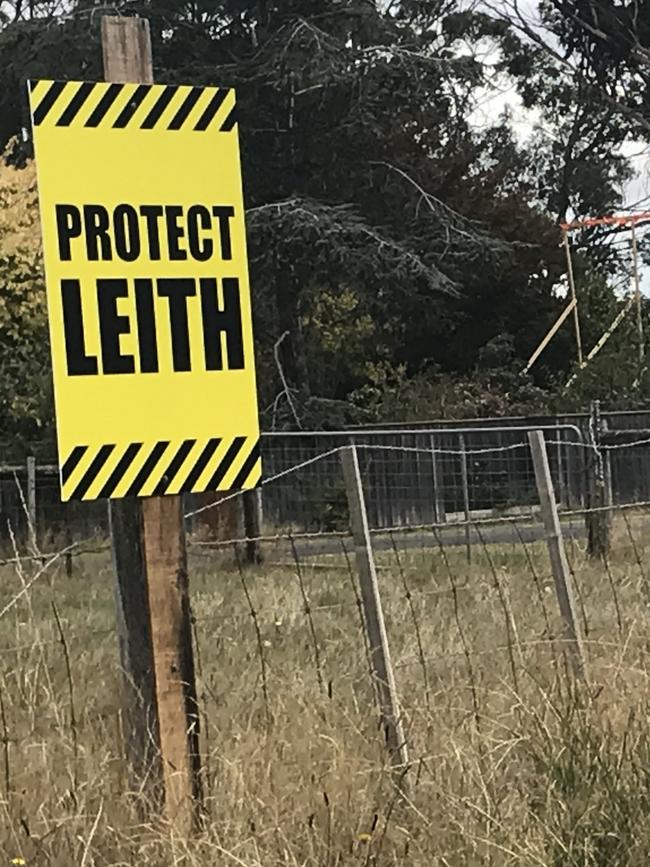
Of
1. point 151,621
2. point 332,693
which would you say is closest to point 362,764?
point 332,693

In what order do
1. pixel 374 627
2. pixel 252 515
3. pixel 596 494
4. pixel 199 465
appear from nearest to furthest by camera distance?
pixel 199 465
pixel 374 627
pixel 596 494
pixel 252 515

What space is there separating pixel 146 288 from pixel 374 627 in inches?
69.7

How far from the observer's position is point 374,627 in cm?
484

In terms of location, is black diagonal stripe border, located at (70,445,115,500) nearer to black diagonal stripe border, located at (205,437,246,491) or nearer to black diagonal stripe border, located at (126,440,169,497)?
black diagonal stripe border, located at (126,440,169,497)

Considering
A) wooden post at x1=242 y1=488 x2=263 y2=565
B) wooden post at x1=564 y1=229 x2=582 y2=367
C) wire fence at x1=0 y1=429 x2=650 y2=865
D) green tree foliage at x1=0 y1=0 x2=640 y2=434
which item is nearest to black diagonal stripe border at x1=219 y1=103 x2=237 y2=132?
wire fence at x1=0 y1=429 x2=650 y2=865

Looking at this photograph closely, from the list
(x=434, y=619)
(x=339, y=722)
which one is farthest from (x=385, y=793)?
(x=434, y=619)

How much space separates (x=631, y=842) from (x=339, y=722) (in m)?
1.46

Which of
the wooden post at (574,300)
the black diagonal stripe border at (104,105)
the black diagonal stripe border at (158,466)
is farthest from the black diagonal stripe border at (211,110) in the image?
the wooden post at (574,300)

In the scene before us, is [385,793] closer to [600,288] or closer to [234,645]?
[234,645]

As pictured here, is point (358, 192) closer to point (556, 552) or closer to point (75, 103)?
point (556, 552)

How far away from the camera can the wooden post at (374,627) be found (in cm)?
460

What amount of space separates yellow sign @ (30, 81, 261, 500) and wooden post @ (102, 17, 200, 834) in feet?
0.39

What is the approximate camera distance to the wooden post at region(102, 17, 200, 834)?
3.74 metres

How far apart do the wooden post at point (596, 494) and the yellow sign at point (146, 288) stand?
6879 millimetres
